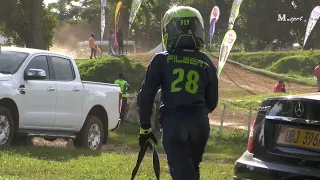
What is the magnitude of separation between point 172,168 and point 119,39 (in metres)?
28.3

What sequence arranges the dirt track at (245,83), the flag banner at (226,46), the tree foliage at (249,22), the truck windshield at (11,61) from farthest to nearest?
the tree foliage at (249,22) → the dirt track at (245,83) → the flag banner at (226,46) → the truck windshield at (11,61)

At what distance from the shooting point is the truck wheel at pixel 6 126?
10.1 meters

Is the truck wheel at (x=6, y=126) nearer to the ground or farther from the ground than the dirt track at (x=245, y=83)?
farther from the ground

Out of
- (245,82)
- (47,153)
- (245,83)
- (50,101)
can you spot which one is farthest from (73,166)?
(245,82)

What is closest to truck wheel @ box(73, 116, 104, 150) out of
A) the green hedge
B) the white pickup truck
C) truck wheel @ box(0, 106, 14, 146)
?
the white pickup truck

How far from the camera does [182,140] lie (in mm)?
5301

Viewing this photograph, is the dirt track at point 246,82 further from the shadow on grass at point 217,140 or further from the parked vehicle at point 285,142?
the parked vehicle at point 285,142

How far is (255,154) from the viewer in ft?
20.5

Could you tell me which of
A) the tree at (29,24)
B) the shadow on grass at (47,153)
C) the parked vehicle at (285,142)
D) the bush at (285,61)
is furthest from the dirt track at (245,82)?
the parked vehicle at (285,142)

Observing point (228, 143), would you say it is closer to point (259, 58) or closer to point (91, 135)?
point (91, 135)

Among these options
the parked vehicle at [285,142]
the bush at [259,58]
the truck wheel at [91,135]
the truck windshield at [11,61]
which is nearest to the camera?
the parked vehicle at [285,142]

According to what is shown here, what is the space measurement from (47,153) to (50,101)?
1098mm

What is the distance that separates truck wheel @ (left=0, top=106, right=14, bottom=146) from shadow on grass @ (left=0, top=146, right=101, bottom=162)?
17 cm

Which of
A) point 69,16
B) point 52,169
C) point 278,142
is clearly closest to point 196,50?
point 278,142
